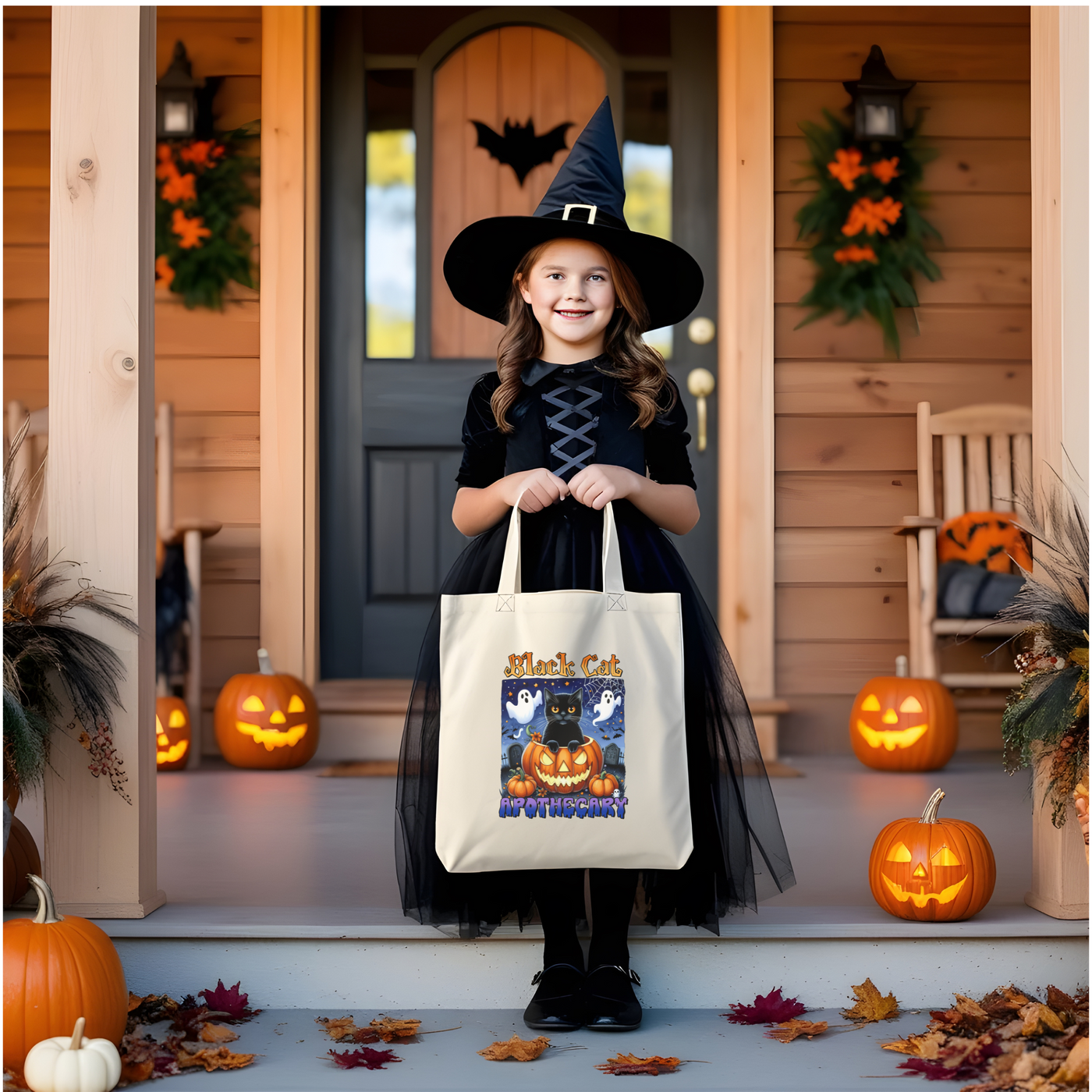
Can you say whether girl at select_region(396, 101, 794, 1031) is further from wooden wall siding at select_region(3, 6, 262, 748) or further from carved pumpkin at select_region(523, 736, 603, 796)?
wooden wall siding at select_region(3, 6, 262, 748)

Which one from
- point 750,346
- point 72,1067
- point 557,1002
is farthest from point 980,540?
point 72,1067

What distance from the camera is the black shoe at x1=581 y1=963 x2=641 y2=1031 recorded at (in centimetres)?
170

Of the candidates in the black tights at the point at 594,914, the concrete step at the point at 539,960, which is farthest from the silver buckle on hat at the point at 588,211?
the concrete step at the point at 539,960

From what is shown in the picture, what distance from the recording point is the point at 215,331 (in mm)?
3510

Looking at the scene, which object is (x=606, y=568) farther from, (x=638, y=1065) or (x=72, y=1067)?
(x=72, y=1067)

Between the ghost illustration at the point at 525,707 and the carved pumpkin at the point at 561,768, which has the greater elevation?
the ghost illustration at the point at 525,707

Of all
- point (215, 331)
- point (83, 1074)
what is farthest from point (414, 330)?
point (83, 1074)

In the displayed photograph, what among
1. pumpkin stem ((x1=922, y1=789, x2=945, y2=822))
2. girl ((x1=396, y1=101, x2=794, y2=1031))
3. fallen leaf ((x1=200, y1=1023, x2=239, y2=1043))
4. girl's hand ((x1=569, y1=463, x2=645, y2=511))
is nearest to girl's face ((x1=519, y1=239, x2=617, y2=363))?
girl ((x1=396, y1=101, x2=794, y2=1031))

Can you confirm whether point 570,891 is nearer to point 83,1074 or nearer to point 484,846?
point 484,846

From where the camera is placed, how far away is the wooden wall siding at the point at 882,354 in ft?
11.4

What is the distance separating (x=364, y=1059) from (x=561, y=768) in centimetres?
49

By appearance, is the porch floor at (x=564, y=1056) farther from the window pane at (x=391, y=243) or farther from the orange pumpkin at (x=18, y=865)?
the window pane at (x=391, y=243)

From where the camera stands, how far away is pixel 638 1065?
1553 millimetres

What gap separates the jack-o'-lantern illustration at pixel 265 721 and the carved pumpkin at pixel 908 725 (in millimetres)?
1580
